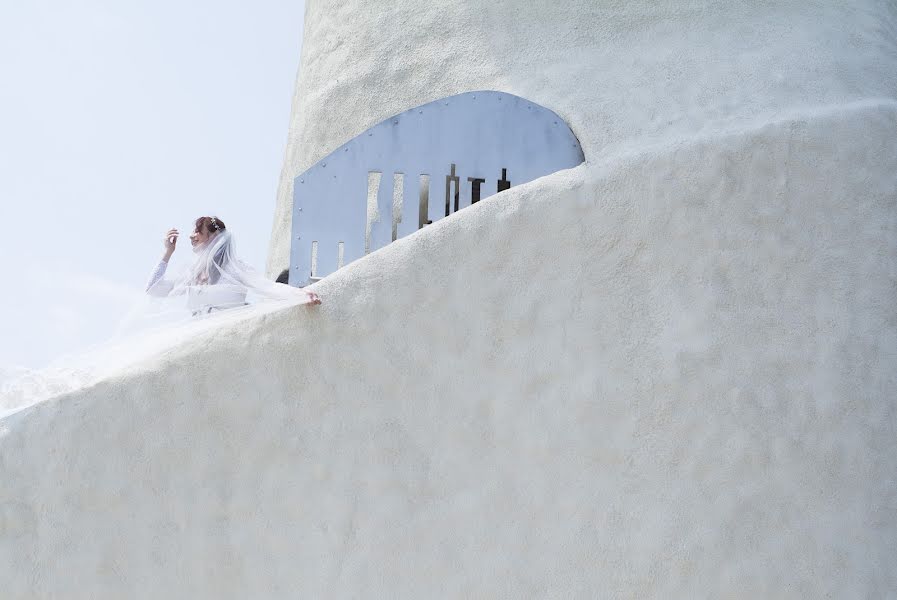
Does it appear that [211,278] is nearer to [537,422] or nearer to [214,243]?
[214,243]

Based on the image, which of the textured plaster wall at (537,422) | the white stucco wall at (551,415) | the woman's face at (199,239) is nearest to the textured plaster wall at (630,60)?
the white stucco wall at (551,415)

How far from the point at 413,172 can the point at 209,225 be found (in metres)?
1.68

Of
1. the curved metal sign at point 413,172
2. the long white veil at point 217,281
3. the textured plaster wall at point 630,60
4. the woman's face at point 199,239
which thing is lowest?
the long white veil at point 217,281

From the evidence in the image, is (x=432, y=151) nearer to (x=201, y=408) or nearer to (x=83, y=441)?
(x=201, y=408)

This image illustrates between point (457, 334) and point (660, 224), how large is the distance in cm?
141

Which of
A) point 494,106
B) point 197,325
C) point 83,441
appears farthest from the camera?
point 494,106

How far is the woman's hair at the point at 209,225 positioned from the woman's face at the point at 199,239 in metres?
0.02

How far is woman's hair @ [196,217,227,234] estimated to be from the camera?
21.5ft

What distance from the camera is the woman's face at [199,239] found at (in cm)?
655

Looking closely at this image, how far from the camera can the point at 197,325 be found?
6316 millimetres

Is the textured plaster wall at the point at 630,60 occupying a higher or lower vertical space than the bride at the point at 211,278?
higher

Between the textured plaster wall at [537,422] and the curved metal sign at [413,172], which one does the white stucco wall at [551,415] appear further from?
the curved metal sign at [413,172]

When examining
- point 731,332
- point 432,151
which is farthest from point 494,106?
point 731,332

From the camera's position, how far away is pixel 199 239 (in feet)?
21.5
